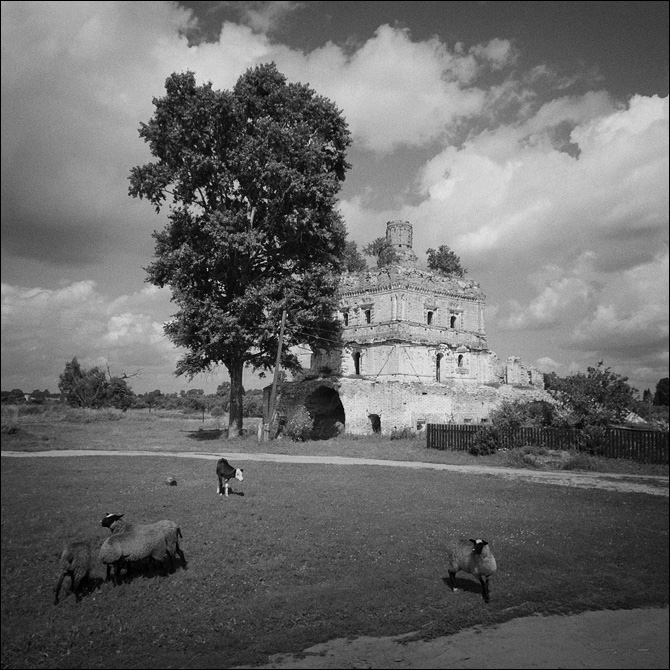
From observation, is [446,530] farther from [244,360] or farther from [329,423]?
[329,423]

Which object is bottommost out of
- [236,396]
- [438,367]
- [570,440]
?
[570,440]

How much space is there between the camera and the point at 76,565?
6.34 metres

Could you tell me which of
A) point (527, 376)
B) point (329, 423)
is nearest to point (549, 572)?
point (329, 423)

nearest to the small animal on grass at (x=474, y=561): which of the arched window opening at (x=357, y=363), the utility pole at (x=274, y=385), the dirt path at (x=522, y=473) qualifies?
the dirt path at (x=522, y=473)

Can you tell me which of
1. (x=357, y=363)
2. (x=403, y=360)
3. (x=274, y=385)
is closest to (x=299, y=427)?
(x=274, y=385)

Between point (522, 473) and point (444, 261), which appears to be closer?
point (522, 473)

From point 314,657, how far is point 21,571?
12.2 ft

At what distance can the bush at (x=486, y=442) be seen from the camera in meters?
23.5

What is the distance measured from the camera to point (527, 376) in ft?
156

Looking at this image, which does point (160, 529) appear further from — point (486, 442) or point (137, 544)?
point (486, 442)

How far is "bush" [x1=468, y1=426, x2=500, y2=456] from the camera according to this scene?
2347cm

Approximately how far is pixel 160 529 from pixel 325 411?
3255 centimetres

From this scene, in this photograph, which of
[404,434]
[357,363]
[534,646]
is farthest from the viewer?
[357,363]

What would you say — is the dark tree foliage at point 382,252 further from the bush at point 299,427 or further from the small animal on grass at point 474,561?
the small animal on grass at point 474,561
